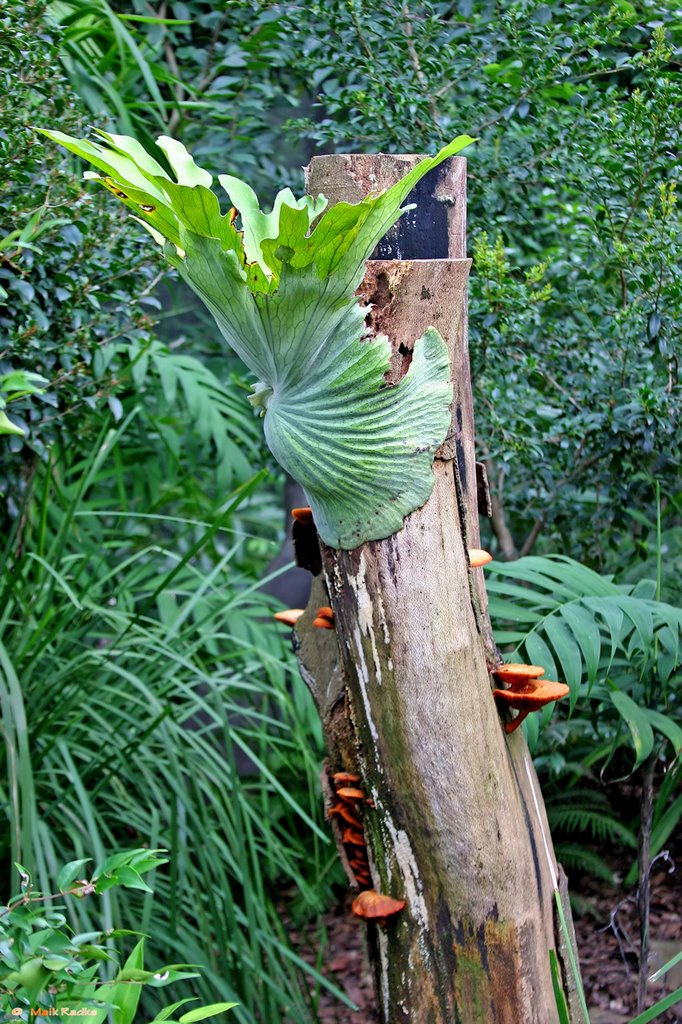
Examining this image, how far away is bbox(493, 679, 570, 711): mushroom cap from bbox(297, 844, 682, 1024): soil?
1.16 meters

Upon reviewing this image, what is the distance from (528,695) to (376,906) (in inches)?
14.6

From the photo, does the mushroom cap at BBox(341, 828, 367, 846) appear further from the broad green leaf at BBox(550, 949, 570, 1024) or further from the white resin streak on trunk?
the broad green leaf at BBox(550, 949, 570, 1024)

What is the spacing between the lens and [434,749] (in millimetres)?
1351

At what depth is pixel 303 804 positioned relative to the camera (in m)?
3.23

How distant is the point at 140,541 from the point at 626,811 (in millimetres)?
1940

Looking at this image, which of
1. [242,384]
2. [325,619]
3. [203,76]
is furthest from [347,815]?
[203,76]

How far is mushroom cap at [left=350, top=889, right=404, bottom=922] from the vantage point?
1.36 meters

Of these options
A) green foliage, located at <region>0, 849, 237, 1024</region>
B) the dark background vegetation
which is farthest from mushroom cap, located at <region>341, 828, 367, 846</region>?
the dark background vegetation

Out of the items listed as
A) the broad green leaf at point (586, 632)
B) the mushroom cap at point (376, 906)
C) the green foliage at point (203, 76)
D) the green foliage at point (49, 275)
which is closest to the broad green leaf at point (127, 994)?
the mushroom cap at point (376, 906)

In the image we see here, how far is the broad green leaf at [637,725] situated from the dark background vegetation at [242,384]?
9 centimetres

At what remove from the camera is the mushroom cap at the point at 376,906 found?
1.36 meters

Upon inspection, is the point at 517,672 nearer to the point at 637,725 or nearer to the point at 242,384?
the point at 637,725

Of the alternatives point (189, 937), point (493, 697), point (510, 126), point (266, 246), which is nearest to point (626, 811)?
point (189, 937)

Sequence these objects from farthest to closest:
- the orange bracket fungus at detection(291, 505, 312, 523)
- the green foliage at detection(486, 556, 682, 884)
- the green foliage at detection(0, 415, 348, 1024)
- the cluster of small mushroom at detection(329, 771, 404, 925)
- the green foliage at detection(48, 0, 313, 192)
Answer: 1. the green foliage at detection(48, 0, 313, 192)
2. the green foliage at detection(0, 415, 348, 1024)
3. the green foliage at detection(486, 556, 682, 884)
4. the orange bracket fungus at detection(291, 505, 312, 523)
5. the cluster of small mushroom at detection(329, 771, 404, 925)
